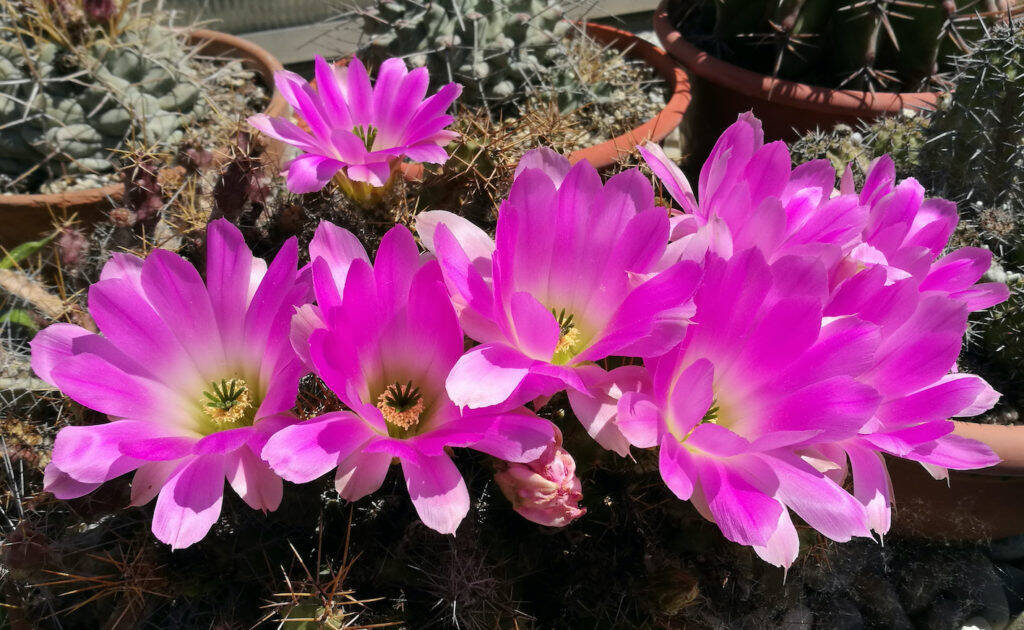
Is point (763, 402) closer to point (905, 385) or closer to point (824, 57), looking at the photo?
point (905, 385)

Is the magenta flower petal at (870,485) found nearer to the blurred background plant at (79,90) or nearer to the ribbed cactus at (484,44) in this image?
the ribbed cactus at (484,44)

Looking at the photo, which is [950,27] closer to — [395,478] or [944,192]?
[944,192]

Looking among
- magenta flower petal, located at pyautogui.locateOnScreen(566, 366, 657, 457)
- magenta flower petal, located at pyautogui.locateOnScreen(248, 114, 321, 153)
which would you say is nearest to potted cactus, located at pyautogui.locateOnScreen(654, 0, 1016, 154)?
magenta flower petal, located at pyautogui.locateOnScreen(248, 114, 321, 153)

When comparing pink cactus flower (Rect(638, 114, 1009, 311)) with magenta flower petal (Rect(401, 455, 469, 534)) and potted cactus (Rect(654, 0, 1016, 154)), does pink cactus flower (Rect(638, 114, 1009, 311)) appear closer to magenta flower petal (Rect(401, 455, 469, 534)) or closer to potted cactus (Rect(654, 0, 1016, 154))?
magenta flower petal (Rect(401, 455, 469, 534))

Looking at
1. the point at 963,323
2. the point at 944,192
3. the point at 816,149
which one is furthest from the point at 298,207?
the point at 944,192

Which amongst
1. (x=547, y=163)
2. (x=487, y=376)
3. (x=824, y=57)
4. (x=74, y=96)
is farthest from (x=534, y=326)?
(x=824, y=57)
